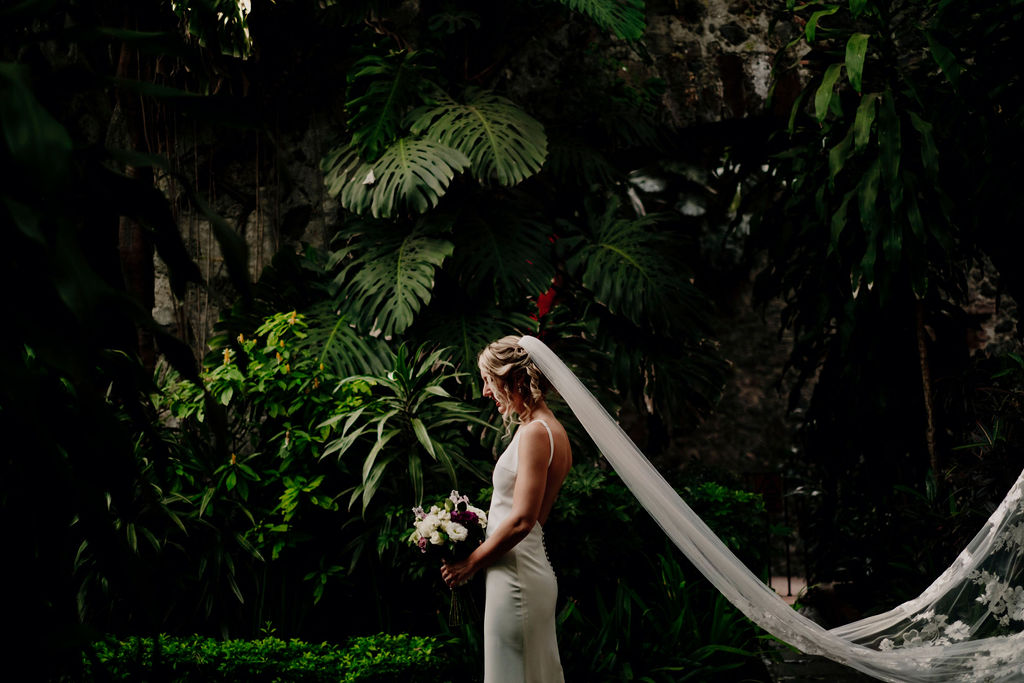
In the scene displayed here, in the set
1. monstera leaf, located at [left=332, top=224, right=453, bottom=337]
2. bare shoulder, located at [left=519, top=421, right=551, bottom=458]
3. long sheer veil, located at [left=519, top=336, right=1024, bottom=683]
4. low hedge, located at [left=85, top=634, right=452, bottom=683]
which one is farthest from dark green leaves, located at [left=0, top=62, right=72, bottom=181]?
monstera leaf, located at [left=332, top=224, right=453, bottom=337]

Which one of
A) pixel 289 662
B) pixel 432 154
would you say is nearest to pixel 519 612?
pixel 289 662

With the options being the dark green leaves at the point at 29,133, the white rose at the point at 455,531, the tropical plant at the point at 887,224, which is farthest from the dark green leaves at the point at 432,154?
the dark green leaves at the point at 29,133

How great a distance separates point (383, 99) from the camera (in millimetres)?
4637

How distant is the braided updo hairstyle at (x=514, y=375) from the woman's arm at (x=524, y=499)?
0.15 meters

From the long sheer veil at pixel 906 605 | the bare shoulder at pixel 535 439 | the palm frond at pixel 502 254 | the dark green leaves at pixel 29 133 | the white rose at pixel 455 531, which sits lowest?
the long sheer veil at pixel 906 605

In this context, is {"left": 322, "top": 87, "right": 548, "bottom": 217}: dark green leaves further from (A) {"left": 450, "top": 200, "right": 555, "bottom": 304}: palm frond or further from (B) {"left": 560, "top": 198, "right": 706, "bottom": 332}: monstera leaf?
(B) {"left": 560, "top": 198, "right": 706, "bottom": 332}: monstera leaf

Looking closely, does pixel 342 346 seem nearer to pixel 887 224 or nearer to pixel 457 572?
pixel 457 572

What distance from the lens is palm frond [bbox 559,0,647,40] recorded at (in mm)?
4391

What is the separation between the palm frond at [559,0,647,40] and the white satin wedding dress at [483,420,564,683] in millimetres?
2437

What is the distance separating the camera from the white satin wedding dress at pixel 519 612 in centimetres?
274

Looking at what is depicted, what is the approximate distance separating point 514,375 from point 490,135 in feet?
6.25

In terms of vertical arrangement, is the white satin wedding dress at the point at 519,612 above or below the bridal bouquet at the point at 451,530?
below

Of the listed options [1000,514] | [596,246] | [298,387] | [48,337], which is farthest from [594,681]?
[48,337]

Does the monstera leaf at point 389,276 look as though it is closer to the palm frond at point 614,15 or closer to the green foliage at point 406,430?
the green foliage at point 406,430
